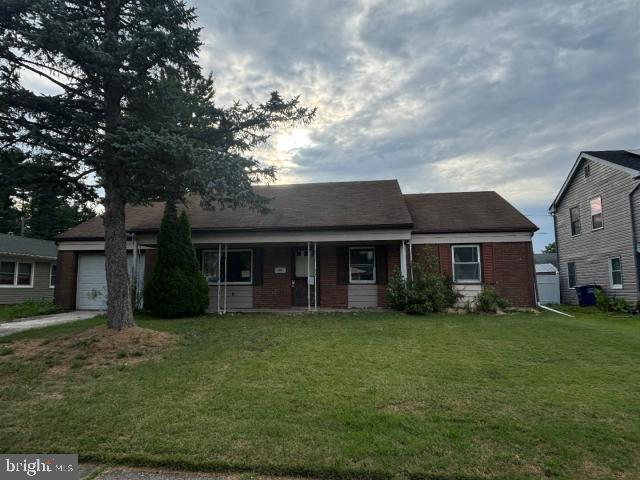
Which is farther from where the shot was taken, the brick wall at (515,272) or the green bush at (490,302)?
the brick wall at (515,272)

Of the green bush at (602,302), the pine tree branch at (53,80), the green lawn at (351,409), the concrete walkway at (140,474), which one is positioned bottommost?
the concrete walkway at (140,474)

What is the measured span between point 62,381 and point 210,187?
3.86 meters

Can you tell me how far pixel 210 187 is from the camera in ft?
23.4

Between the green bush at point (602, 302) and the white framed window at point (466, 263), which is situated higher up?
the white framed window at point (466, 263)

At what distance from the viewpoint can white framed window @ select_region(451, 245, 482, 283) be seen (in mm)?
13430

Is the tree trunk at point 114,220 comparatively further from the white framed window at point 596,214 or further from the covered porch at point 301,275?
the white framed window at point 596,214

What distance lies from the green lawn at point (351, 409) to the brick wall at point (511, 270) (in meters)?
5.63

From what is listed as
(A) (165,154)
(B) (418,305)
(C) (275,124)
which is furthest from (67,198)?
(B) (418,305)

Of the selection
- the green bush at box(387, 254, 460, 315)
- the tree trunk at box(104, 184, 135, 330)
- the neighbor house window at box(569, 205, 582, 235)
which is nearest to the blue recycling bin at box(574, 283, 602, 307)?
the neighbor house window at box(569, 205, 582, 235)

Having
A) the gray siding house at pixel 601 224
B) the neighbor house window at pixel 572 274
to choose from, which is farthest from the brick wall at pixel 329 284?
the neighbor house window at pixel 572 274

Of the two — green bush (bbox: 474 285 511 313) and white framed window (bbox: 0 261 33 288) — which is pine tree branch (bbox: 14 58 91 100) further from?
white framed window (bbox: 0 261 33 288)

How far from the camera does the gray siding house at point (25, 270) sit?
60.4 ft

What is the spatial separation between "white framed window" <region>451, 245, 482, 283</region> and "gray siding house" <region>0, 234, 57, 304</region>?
2052 centimetres

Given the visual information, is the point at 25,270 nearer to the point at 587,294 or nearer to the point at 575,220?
the point at 587,294
